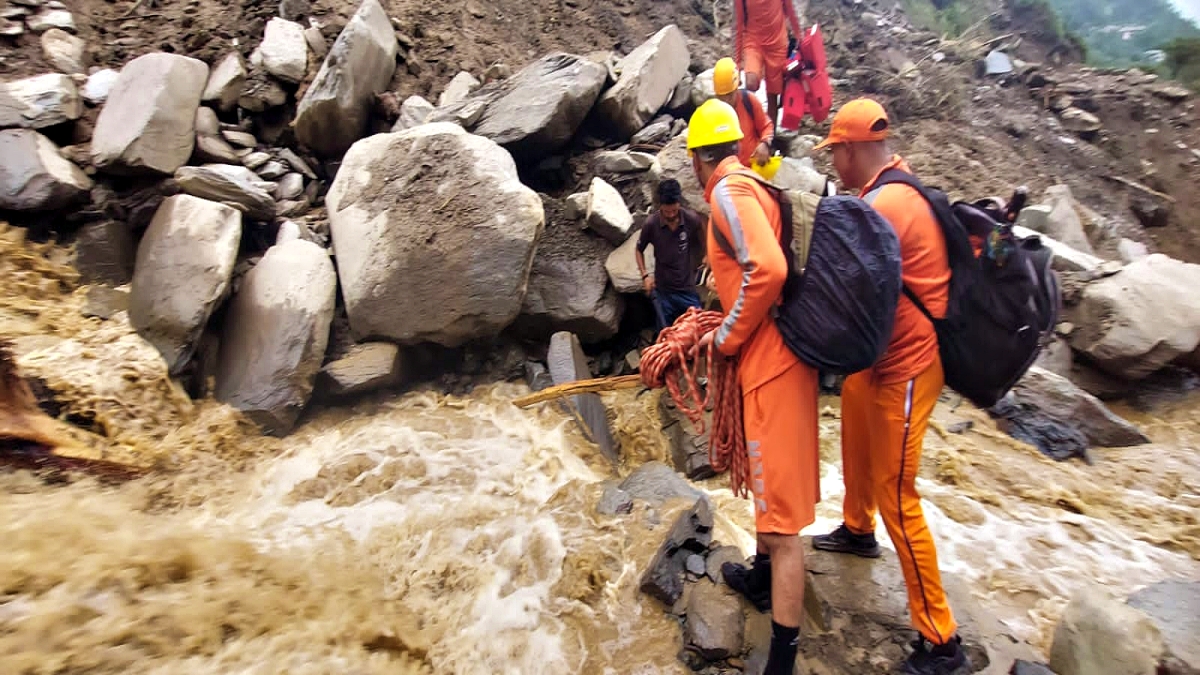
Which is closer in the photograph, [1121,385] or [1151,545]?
[1151,545]

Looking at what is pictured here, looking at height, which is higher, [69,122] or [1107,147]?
[69,122]

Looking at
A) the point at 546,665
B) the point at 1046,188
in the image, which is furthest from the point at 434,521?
the point at 1046,188

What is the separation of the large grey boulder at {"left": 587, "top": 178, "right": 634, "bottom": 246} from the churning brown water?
144 centimetres

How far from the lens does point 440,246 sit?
187 inches

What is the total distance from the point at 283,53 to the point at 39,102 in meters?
1.97

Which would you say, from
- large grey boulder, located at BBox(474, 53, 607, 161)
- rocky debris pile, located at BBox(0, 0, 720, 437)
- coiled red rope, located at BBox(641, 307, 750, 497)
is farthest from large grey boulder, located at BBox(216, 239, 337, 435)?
coiled red rope, located at BBox(641, 307, 750, 497)

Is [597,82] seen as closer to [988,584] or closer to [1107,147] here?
[988,584]

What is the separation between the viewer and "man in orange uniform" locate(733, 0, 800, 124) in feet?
17.4

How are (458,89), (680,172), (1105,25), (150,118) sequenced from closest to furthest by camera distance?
(150,118)
(680,172)
(458,89)
(1105,25)

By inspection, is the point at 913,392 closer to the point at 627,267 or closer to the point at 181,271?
the point at 627,267

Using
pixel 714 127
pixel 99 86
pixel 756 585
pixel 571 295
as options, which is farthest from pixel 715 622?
pixel 99 86

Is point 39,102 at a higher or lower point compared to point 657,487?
higher

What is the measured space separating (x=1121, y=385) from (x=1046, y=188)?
3.90m

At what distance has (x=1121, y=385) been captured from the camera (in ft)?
16.7
